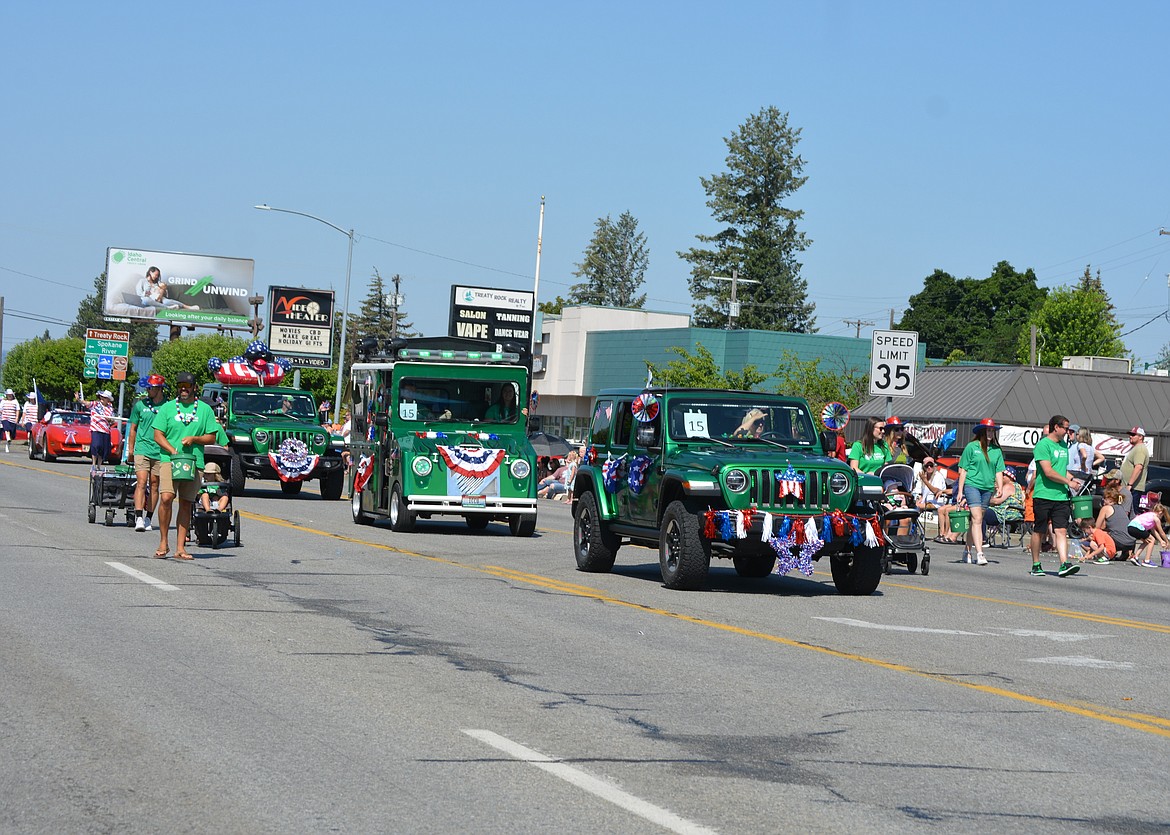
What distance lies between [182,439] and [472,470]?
685 centimetres

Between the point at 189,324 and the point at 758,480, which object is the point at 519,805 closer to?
the point at 758,480

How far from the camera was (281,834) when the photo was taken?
567 cm

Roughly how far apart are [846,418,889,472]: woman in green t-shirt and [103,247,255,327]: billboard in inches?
2550

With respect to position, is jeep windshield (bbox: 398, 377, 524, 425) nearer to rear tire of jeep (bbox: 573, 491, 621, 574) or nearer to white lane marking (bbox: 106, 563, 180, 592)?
rear tire of jeep (bbox: 573, 491, 621, 574)

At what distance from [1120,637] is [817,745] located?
577 centimetres

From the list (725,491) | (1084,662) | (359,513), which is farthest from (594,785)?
(359,513)

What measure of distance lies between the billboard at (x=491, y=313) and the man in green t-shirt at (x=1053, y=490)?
3648 cm

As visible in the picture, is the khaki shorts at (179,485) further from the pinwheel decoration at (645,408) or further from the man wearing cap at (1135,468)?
the man wearing cap at (1135,468)

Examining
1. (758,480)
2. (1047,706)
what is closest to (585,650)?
(1047,706)

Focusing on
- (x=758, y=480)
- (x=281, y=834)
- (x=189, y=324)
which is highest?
(x=189, y=324)

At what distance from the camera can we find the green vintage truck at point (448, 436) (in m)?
22.2

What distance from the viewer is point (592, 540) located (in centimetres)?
1683

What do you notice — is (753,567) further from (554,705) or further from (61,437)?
(61,437)

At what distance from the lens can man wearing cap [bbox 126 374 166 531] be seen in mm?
18172
